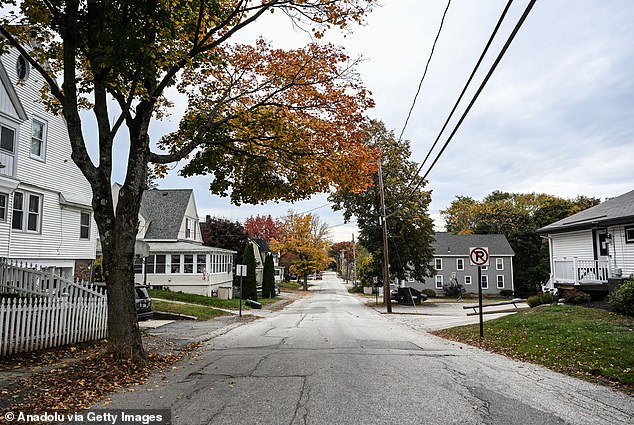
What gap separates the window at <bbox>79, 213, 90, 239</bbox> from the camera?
75.2ft

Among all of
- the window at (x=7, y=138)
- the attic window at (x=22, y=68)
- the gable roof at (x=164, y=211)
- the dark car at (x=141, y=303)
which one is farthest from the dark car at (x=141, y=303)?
the gable roof at (x=164, y=211)

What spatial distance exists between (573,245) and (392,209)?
1417 cm

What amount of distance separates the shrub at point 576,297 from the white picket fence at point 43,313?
685 inches

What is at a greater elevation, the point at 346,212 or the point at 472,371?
the point at 346,212

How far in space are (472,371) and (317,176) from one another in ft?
21.8

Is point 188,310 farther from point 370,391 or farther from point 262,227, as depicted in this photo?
point 262,227

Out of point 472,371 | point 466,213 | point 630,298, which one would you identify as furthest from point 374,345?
point 466,213

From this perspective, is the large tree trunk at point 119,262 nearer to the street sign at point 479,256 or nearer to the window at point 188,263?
the street sign at point 479,256

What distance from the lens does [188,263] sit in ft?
112

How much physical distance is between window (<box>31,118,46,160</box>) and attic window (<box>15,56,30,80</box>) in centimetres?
180

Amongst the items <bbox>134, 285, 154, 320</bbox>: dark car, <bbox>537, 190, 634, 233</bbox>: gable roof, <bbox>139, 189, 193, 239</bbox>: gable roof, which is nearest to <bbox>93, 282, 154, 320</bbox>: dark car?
<bbox>134, 285, 154, 320</bbox>: dark car

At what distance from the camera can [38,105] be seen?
776 inches

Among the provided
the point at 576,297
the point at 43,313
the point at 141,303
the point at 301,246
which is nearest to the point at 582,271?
the point at 576,297

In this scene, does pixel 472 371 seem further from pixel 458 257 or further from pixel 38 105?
pixel 458 257
